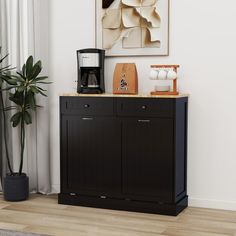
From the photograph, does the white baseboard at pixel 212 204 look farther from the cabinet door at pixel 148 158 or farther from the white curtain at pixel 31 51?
the white curtain at pixel 31 51

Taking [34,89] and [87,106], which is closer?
[87,106]

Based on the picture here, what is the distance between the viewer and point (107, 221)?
367 cm

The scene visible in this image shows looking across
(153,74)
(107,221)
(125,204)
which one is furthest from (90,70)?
(107,221)

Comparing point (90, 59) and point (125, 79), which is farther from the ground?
point (90, 59)

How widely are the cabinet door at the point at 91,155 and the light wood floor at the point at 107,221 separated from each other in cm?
20

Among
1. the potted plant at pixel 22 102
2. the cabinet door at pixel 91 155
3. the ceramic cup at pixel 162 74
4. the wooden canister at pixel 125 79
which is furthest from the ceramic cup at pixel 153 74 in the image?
the potted plant at pixel 22 102

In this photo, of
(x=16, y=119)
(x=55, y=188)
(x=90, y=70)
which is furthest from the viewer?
(x=55, y=188)

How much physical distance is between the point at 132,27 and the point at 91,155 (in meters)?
1.13

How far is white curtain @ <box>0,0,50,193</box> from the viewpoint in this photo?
4332mm

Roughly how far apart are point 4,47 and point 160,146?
1731 millimetres

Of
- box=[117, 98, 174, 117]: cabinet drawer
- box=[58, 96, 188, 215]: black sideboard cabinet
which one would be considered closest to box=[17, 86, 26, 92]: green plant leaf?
box=[58, 96, 188, 215]: black sideboard cabinet

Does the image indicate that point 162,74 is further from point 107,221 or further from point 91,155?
point 107,221

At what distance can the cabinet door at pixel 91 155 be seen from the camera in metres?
3.94

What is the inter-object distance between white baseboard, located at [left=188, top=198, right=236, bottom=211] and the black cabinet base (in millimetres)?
76
